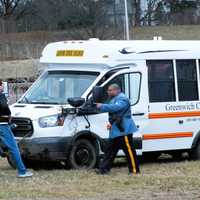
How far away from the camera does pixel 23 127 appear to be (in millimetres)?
13859

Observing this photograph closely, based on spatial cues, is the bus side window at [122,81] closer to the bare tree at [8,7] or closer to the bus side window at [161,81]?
the bus side window at [161,81]

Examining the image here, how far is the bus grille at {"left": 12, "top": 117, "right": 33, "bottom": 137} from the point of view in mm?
13781

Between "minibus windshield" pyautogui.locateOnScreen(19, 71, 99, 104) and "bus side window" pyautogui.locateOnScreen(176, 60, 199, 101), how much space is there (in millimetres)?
2007

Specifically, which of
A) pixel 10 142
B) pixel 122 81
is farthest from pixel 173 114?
pixel 10 142

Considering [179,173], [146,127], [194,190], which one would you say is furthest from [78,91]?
[194,190]

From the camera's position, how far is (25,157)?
14.1 metres

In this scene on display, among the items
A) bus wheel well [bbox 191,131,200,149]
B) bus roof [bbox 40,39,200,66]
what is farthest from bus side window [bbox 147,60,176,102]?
bus wheel well [bbox 191,131,200,149]

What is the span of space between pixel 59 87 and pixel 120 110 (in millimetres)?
2177

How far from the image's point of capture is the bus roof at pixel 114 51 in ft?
48.0

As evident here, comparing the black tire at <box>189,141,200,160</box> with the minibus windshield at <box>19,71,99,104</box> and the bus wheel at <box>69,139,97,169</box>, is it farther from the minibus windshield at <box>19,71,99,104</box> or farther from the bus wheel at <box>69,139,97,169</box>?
the minibus windshield at <box>19,71,99,104</box>

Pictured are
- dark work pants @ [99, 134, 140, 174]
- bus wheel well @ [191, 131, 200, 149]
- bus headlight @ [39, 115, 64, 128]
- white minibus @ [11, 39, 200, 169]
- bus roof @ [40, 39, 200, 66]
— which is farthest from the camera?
bus wheel well @ [191, 131, 200, 149]

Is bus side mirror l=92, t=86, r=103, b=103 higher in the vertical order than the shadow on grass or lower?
higher

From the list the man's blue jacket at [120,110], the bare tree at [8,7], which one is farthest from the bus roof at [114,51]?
the bare tree at [8,7]

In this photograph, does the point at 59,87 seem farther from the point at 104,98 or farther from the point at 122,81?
the point at 122,81
